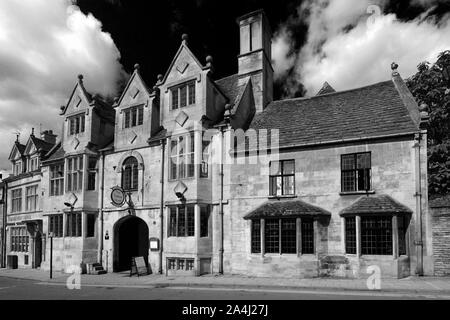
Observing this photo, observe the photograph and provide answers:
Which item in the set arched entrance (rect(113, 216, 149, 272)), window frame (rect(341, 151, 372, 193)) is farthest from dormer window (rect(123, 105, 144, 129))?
window frame (rect(341, 151, 372, 193))

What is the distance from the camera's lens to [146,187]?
24297 mm

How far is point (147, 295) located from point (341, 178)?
11233 millimetres

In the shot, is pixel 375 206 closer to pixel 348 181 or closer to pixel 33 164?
pixel 348 181

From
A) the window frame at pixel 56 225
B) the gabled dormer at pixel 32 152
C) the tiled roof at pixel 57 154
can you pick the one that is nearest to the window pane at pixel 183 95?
the tiled roof at pixel 57 154

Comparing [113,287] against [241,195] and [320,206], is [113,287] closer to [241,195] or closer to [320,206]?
[241,195]

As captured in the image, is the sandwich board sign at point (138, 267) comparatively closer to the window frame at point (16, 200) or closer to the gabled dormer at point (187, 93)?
the gabled dormer at point (187, 93)

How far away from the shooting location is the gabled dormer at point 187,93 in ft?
75.0

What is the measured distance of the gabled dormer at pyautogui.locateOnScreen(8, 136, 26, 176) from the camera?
36.3 m

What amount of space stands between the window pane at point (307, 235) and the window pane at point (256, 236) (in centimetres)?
253

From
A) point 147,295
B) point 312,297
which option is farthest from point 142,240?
point 312,297

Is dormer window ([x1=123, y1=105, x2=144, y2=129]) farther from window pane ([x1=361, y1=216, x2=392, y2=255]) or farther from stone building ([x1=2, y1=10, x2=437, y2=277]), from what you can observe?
window pane ([x1=361, y1=216, x2=392, y2=255])

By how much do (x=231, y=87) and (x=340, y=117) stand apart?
8.50 metres

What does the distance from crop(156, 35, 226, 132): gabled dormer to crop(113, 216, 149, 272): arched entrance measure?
7740 mm

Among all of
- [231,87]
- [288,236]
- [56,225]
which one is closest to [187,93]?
[231,87]
